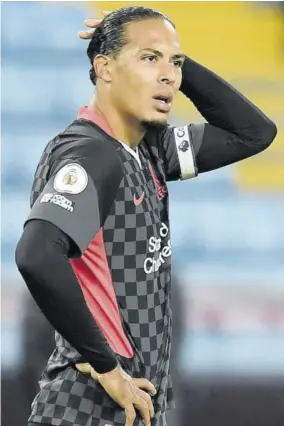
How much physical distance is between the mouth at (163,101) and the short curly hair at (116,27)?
0.34 ft

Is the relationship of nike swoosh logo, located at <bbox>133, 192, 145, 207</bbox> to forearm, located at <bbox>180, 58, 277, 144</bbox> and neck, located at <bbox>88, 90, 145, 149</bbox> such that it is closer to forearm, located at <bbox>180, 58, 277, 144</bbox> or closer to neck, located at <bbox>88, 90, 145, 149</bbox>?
neck, located at <bbox>88, 90, 145, 149</bbox>

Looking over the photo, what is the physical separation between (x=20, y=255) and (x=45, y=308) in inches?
3.5

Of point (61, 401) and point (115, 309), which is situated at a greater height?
point (115, 309)

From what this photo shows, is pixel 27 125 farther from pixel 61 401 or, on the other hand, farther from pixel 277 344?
pixel 61 401

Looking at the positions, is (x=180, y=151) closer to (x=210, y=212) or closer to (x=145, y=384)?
(x=145, y=384)

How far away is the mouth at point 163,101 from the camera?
1.67 meters

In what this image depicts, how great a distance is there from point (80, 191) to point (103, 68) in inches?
10.9

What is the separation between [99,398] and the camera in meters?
1.64

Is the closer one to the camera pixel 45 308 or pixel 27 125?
pixel 45 308

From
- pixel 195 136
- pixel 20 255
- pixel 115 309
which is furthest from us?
pixel 195 136

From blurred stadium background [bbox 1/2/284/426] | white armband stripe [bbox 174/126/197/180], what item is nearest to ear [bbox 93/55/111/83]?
white armband stripe [bbox 174/126/197/180]

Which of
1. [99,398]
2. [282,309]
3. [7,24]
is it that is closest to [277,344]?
[282,309]

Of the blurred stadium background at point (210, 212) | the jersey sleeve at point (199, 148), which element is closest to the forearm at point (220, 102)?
the jersey sleeve at point (199, 148)

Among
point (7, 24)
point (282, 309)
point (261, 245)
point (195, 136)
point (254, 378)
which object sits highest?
point (7, 24)
